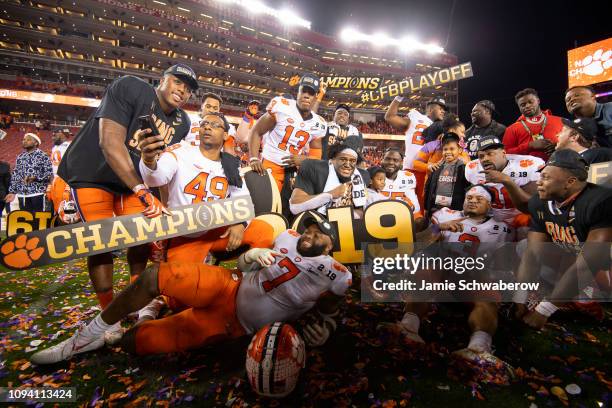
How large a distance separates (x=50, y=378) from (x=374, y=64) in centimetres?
5169

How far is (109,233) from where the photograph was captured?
2244 mm

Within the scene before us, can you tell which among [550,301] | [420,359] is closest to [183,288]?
[420,359]

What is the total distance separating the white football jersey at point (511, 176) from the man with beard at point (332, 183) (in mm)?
1453

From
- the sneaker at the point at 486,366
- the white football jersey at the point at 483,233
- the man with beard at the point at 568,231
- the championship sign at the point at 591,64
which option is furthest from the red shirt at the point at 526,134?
the championship sign at the point at 591,64

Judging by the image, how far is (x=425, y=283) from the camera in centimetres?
301

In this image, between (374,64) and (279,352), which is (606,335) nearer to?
(279,352)

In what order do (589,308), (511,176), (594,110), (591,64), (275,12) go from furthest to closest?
(275,12) < (591,64) < (594,110) < (511,176) < (589,308)

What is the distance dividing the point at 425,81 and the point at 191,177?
491 centimetres

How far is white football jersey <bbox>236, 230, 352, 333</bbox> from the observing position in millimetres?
2357

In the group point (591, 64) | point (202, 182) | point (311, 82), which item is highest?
point (591, 64)

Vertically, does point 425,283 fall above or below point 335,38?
below

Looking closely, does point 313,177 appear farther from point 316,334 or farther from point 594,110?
point 594,110

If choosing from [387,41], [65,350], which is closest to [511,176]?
[65,350]

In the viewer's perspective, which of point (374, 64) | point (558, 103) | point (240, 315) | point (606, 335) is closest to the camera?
point (240, 315)
